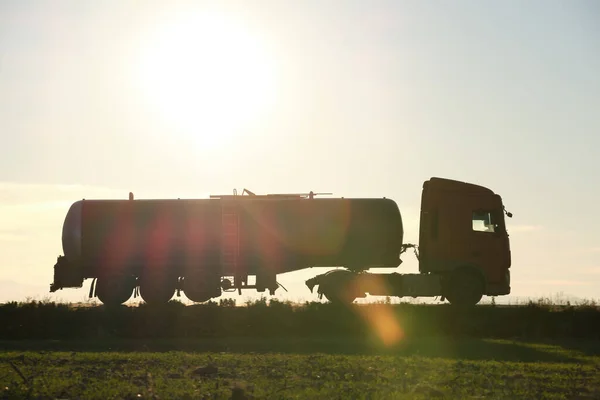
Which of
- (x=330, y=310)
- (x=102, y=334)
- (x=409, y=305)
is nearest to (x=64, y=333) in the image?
(x=102, y=334)

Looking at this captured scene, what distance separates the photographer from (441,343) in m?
26.0

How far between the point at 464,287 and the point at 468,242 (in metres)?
1.85

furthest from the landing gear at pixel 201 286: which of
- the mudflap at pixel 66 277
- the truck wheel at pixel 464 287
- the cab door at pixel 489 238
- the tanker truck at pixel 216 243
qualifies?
the cab door at pixel 489 238

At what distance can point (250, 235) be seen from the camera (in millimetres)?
35781

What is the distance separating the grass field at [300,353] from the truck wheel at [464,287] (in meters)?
2.57

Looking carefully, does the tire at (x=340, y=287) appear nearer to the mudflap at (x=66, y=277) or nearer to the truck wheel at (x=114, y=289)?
the truck wheel at (x=114, y=289)

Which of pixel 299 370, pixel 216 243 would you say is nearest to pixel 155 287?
pixel 216 243

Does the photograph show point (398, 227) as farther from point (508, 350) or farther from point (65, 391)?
point (65, 391)

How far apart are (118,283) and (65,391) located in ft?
68.0

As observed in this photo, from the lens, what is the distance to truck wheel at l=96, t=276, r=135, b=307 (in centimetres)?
3575

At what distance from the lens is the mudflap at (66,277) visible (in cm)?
3606

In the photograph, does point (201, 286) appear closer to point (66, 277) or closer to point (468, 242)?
point (66, 277)

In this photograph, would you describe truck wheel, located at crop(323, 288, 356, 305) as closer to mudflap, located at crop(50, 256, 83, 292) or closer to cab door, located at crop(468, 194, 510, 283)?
cab door, located at crop(468, 194, 510, 283)

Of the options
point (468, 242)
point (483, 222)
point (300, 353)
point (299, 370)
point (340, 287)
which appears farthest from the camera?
point (340, 287)
